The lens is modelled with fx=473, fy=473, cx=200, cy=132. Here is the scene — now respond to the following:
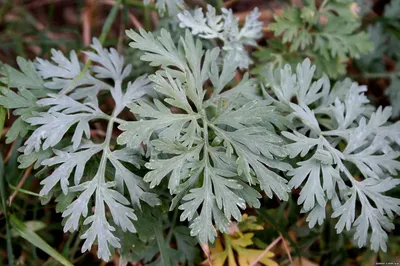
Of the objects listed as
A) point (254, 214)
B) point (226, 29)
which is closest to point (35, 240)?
point (254, 214)

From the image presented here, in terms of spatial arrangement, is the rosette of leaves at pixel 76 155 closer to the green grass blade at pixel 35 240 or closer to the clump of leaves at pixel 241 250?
the green grass blade at pixel 35 240

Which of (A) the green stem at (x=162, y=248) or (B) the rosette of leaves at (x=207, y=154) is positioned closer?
(B) the rosette of leaves at (x=207, y=154)

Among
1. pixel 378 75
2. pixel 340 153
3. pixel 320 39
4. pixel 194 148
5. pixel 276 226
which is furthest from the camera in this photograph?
pixel 378 75

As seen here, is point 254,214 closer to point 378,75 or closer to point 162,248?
point 162,248

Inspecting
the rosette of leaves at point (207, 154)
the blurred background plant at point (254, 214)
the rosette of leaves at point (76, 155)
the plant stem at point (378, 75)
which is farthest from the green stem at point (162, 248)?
the plant stem at point (378, 75)

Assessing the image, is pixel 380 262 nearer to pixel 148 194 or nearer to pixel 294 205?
pixel 294 205

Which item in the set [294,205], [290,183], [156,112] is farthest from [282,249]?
[156,112]

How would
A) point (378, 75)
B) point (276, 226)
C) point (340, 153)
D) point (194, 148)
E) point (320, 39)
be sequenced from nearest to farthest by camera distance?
point (194, 148)
point (340, 153)
point (276, 226)
point (320, 39)
point (378, 75)
